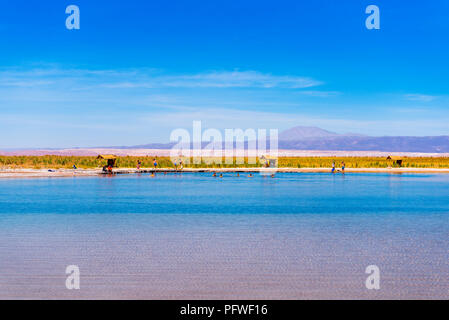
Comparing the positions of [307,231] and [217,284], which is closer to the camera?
[217,284]

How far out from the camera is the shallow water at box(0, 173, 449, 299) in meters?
7.51

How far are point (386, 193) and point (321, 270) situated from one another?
55.5ft

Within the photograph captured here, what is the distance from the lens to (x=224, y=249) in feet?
33.6

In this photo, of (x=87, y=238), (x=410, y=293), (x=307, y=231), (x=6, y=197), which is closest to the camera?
(x=410, y=293)

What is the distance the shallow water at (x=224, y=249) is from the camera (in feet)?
24.6

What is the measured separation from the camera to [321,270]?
855 cm

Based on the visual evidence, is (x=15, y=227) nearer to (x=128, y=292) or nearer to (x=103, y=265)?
(x=103, y=265)

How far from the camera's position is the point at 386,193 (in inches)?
959
